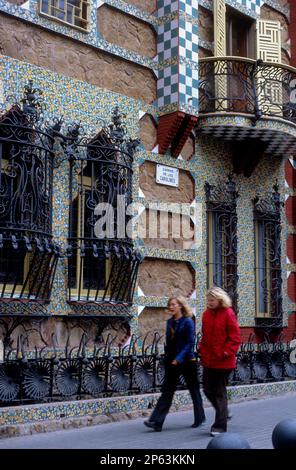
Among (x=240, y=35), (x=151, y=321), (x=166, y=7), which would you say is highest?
Answer: (x=240, y=35)

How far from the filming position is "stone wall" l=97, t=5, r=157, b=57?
11.5 meters

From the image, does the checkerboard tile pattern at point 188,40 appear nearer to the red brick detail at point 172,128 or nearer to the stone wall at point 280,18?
the red brick detail at point 172,128

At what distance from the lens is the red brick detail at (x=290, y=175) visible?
15188 millimetres

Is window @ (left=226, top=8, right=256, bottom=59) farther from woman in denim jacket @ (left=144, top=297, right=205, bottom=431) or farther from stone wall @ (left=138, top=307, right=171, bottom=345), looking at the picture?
woman in denim jacket @ (left=144, top=297, right=205, bottom=431)

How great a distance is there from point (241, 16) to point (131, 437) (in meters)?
9.22

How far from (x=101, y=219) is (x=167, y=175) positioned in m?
2.03

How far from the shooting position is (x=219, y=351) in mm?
8031

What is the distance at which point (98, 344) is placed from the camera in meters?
10.6

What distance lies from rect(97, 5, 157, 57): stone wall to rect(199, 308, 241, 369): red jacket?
5.38m

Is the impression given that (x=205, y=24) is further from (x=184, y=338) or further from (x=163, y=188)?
(x=184, y=338)

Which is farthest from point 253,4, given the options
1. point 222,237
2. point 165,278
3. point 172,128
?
point 165,278
